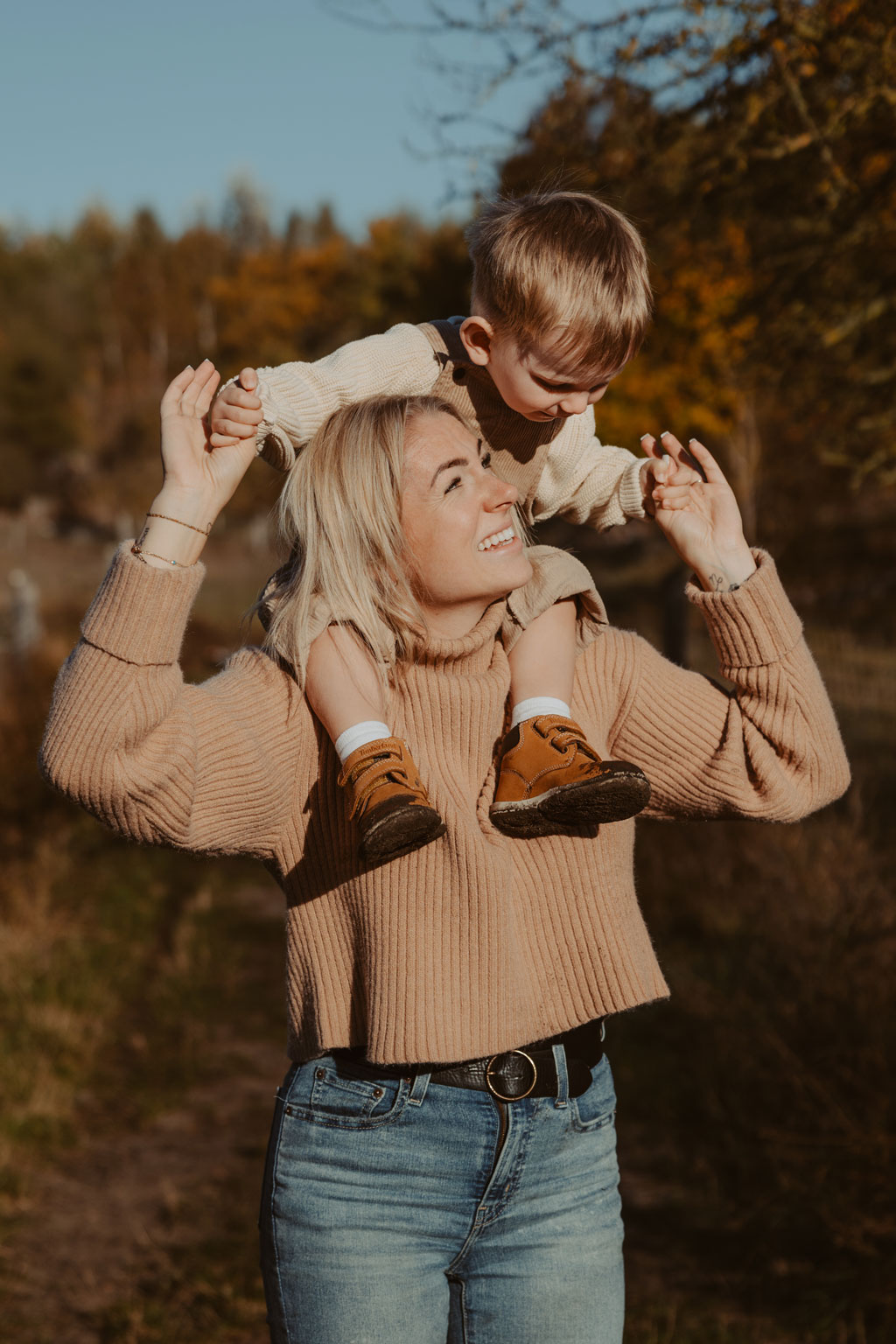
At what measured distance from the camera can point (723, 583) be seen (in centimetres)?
181

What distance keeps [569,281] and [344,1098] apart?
124 centimetres

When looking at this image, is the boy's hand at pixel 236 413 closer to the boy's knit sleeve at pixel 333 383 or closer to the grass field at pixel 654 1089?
the boy's knit sleeve at pixel 333 383

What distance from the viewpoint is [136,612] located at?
→ 1.53m

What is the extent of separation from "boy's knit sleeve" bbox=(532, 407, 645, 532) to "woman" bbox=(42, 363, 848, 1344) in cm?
18

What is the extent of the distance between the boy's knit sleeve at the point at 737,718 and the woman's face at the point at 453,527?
0.86 ft

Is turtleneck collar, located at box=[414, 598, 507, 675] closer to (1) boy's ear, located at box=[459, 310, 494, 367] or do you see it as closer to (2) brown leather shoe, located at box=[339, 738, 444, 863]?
(2) brown leather shoe, located at box=[339, 738, 444, 863]

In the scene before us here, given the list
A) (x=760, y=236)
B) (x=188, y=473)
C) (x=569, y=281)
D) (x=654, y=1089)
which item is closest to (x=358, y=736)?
(x=188, y=473)

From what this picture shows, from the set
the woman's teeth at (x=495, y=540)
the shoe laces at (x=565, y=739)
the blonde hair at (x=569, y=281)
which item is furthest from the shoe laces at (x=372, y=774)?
the blonde hair at (x=569, y=281)

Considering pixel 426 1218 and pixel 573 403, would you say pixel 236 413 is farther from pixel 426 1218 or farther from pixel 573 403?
pixel 426 1218

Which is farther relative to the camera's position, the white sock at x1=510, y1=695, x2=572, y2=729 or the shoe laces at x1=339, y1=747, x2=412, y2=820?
the white sock at x1=510, y1=695, x2=572, y2=729

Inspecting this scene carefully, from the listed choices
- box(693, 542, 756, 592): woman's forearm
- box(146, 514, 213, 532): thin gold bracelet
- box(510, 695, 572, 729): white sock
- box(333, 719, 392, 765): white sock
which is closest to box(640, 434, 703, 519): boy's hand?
box(693, 542, 756, 592): woman's forearm

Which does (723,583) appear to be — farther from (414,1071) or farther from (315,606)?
(414,1071)

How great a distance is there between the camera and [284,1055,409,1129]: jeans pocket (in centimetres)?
167

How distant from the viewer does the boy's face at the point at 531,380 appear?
1.93 m
